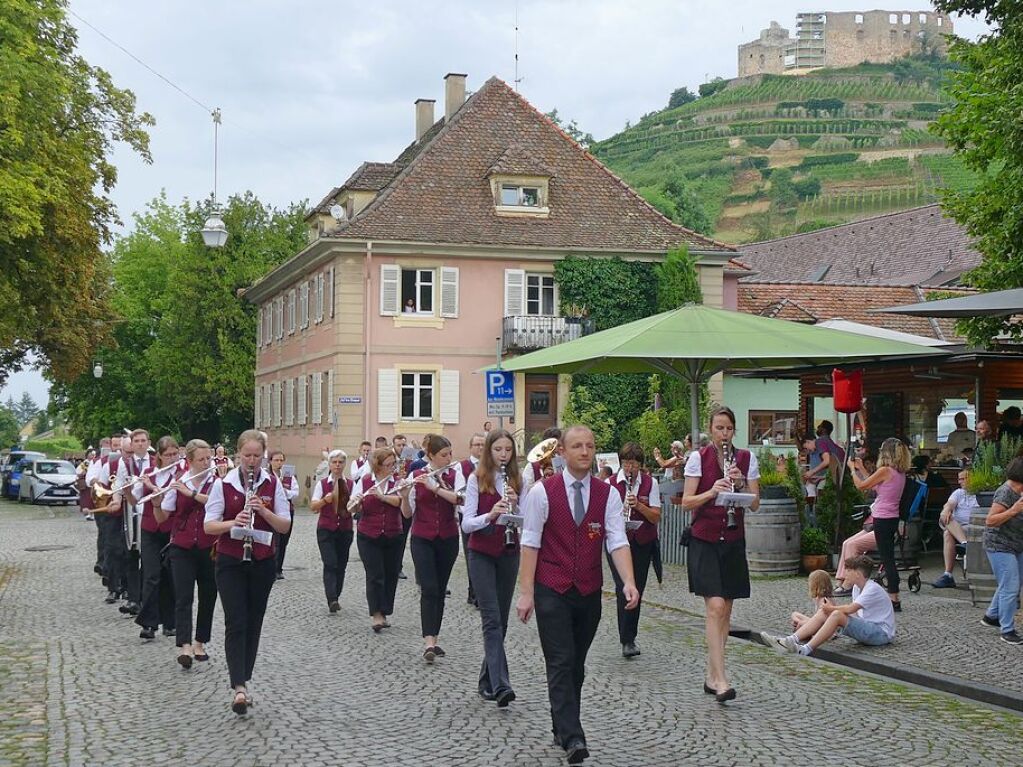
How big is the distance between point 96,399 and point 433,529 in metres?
62.5

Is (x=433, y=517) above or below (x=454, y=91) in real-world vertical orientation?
below

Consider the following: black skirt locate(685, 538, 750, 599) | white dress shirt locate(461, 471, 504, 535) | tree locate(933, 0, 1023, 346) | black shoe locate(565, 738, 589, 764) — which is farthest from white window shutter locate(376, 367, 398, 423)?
black shoe locate(565, 738, 589, 764)

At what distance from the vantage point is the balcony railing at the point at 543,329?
145ft

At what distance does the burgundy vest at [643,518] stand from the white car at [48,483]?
3940 cm

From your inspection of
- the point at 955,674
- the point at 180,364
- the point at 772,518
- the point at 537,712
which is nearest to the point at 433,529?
the point at 537,712

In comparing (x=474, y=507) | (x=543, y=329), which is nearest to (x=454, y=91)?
(x=543, y=329)

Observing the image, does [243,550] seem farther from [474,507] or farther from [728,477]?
[728,477]

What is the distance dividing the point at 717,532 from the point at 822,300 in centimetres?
3909

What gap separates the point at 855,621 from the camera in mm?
12820

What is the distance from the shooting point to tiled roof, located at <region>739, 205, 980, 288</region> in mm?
61344

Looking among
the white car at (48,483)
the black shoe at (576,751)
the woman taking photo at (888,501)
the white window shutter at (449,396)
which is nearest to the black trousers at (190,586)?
the black shoe at (576,751)

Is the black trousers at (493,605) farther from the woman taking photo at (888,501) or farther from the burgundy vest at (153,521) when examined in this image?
the woman taking photo at (888,501)

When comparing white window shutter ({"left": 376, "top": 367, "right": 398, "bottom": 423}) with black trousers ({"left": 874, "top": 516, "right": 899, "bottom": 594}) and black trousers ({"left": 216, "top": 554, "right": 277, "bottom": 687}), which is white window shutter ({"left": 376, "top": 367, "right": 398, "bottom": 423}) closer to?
black trousers ({"left": 874, "top": 516, "right": 899, "bottom": 594})

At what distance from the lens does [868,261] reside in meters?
68.2
